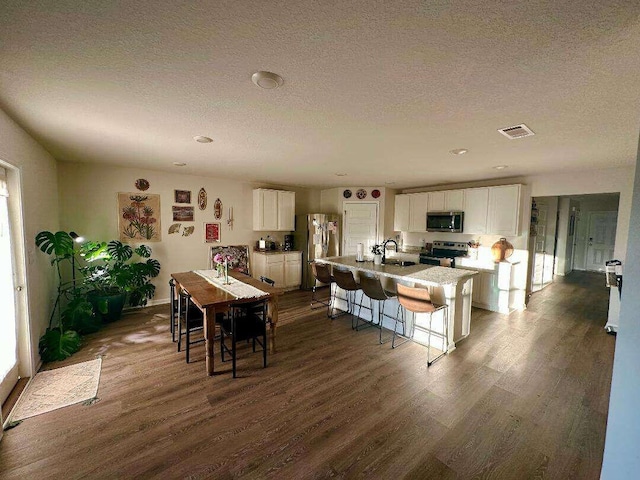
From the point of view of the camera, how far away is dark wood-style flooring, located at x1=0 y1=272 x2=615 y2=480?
1671mm

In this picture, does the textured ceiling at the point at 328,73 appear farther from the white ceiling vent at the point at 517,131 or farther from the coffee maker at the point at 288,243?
the coffee maker at the point at 288,243

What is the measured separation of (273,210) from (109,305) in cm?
320

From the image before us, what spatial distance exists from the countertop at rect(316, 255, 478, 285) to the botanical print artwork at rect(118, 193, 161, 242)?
10.5 ft

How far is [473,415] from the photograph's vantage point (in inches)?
82.8

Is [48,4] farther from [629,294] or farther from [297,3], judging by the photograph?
[629,294]

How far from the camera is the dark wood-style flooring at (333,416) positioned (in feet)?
5.48

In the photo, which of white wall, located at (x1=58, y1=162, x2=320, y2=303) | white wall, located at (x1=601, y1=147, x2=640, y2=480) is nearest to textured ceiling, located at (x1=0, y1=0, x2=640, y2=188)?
white wall, located at (x1=601, y1=147, x2=640, y2=480)

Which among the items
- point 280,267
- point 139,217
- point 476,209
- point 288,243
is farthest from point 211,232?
point 476,209

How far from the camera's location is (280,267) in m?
5.68

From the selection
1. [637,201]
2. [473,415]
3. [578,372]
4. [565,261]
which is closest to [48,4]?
[637,201]

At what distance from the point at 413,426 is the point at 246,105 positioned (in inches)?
106

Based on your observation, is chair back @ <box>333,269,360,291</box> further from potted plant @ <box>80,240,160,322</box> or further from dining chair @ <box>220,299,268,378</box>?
potted plant @ <box>80,240,160,322</box>

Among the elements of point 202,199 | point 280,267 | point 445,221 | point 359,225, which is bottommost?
point 280,267

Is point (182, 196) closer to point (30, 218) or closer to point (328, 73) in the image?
point (30, 218)
